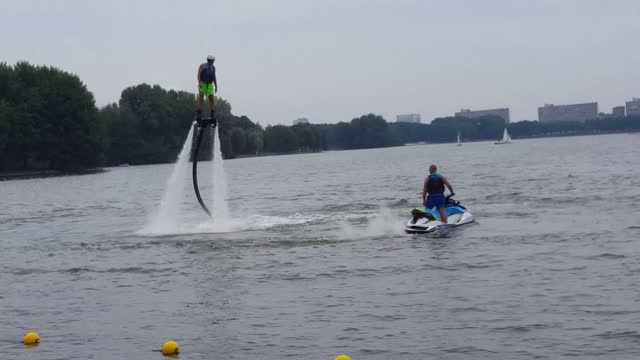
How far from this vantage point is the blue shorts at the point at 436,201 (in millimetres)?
26828

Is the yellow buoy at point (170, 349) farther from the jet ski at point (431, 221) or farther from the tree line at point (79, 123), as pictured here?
the tree line at point (79, 123)

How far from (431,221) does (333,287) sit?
29.3 ft

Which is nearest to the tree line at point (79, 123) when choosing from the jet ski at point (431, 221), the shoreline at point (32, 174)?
the shoreline at point (32, 174)

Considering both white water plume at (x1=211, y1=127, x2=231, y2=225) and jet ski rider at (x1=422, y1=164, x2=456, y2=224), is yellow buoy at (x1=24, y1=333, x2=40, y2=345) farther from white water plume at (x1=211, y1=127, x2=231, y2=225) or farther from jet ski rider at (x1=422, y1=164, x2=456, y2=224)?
jet ski rider at (x1=422, y1=164, x2=456, y2=224)

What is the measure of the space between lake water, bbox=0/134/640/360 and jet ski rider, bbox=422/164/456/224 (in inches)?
37.2

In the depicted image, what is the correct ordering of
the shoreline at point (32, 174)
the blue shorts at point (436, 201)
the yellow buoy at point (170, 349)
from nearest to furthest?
the yellow buoy at point (170, 349), the blue shorts at point (436, 201), the shoreline at point (32, 174)

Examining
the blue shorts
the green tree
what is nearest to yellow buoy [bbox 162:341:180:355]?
the blue shorts

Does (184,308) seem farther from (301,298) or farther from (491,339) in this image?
(491,339)

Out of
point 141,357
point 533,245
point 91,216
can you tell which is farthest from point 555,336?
point 91,216

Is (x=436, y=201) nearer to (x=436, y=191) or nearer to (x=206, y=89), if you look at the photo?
(x=436, y=191)

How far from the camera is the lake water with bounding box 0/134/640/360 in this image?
13.4m

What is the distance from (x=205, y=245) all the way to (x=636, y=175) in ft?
118

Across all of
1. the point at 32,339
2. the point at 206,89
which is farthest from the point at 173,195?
the point at 32,339

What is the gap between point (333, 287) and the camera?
1797 cm
